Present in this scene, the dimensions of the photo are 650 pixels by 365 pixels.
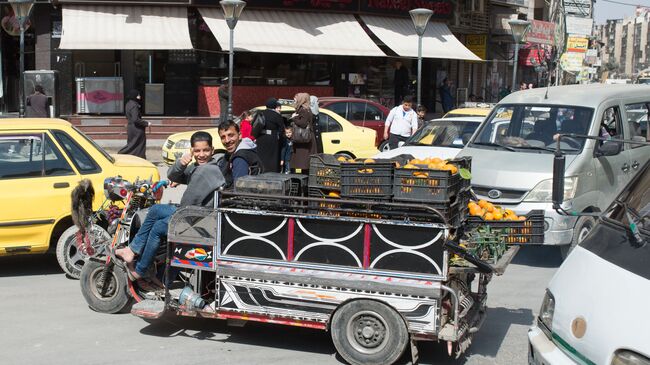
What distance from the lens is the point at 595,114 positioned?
34.4ft

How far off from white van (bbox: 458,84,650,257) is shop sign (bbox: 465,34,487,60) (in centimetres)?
2417

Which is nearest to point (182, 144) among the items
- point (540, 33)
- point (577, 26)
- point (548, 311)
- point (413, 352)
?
point (413, 352)

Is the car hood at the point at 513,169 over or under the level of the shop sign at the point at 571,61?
under

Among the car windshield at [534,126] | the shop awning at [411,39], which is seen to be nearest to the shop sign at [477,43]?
the shop awning at [411,39]

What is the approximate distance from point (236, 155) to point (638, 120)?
5.96 metres

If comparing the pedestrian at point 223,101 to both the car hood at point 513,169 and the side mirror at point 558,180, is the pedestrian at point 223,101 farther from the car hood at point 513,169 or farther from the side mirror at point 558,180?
the side mirror at point 558,180

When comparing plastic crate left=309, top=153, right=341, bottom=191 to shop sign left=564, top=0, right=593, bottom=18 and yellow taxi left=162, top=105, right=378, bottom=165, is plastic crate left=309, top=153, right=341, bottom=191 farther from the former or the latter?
shop sign left=564, top=0, right=593, bottom=18

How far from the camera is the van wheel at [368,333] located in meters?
6.05

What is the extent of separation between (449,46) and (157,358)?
2362 centimetres

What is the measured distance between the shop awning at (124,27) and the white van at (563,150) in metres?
12.7

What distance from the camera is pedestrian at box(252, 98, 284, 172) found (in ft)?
40.5

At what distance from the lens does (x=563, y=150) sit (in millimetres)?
10180

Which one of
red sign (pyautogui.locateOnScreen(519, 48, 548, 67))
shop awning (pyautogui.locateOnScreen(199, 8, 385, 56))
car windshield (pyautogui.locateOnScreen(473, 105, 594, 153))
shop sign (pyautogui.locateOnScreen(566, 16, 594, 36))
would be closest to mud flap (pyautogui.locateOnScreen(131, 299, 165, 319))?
car windshield (pyautogui.locateOnScreen(473, 105, 594, 153))

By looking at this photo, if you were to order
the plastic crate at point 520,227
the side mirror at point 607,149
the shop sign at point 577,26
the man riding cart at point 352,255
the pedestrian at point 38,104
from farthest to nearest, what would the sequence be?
1. the shop sign at point 577,26
2. the pedestrian at point 38,104
3. the side mirror at point 607,149
4. the plastic crate at point 520,227
5. the man riding cart at point 352,255
